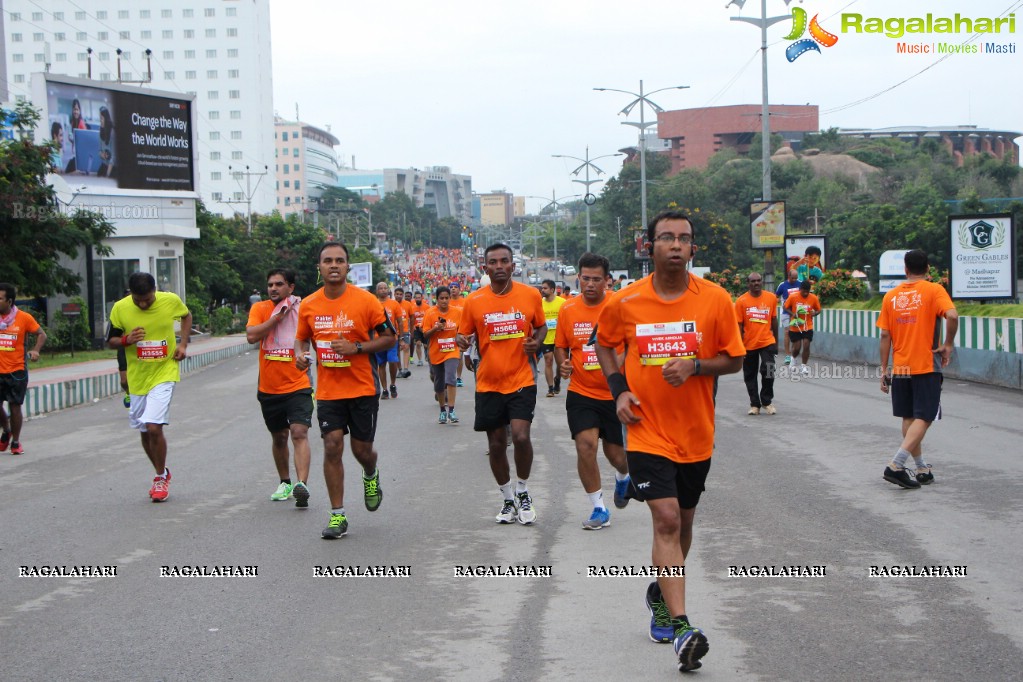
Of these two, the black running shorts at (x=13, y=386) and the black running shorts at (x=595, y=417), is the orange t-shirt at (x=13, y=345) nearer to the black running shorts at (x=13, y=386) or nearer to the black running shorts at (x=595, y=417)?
the black running shorts at (x=13, y=386)

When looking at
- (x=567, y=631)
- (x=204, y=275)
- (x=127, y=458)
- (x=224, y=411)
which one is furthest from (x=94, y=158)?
(x=567, y=631)

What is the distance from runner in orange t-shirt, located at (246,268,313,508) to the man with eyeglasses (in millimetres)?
4444

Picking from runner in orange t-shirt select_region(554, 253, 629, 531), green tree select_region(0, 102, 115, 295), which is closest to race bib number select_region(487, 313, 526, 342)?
runner in orange t-shirt select_region(554, 253, 629, 531)

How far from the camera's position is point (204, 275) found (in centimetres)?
5678

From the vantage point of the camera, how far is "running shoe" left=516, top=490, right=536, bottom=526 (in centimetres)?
827

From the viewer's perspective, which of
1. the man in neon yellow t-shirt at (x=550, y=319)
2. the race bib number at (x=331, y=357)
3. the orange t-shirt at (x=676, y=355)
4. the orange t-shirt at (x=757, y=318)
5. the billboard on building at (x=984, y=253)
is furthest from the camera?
the billboard on building at (x=984, y=253)

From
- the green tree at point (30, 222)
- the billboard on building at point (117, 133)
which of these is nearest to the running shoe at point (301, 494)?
the green tree at point (30, 222)

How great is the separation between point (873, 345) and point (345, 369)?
1882 centimetres

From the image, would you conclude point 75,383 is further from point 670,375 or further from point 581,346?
point 670,375

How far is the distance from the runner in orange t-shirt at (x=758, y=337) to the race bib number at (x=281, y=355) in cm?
709

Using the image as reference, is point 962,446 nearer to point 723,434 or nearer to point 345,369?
point 723,434

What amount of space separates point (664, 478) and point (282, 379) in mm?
4863

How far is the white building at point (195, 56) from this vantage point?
144 m

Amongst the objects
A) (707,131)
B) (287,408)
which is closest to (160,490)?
(287,408)
